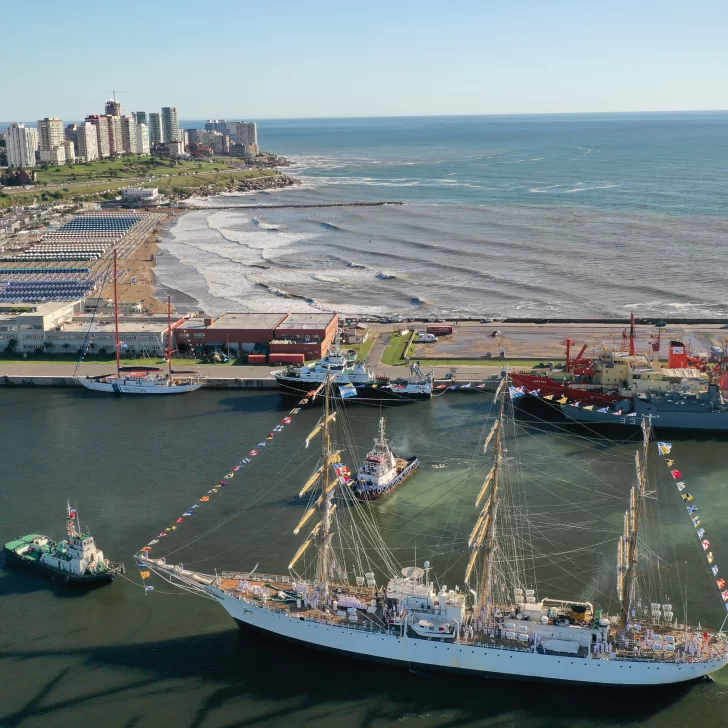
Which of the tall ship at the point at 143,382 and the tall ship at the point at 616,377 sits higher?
the tall ship at the point at 616,377

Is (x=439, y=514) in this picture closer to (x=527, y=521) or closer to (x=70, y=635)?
(x=527, y=521)

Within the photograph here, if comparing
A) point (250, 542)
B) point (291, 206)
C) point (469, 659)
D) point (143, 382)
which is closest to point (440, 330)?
point (143, 382)

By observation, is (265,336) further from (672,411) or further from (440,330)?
(672,411)

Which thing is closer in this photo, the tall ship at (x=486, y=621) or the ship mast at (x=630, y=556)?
the tall ship at (x=486, y=621)

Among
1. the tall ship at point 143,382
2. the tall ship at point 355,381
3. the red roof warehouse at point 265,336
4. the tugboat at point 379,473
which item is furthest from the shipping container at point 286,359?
the tugboat at point 379,473

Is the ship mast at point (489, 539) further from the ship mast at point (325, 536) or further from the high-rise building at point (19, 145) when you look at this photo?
the high-rise building at point (19, 145)

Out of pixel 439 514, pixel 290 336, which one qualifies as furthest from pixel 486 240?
pixel 439 514
